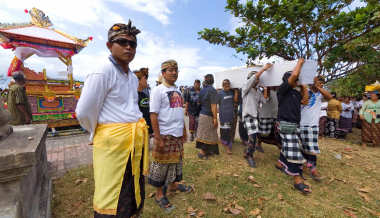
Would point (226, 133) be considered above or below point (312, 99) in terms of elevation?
below

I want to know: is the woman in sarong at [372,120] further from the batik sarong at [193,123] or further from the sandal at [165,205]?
the sandal at [165,205]

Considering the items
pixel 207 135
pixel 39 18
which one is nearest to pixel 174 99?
pixel 207 135

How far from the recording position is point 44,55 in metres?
7.33

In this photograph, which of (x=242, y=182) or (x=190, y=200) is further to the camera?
(x=242, y=182)

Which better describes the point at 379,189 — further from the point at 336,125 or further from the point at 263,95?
the point at 336,125

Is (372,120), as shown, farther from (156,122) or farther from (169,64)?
(156,122)

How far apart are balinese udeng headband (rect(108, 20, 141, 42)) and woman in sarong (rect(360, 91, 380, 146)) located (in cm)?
802

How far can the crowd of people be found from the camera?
1.35 metres

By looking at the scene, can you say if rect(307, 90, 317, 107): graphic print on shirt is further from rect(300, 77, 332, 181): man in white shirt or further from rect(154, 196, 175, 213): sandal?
rect(154, 196, 175, 213): sandal

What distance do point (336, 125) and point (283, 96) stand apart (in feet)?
20.0

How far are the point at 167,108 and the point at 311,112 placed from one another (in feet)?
9.93

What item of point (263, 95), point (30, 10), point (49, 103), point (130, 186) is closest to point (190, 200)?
point (130, 186)

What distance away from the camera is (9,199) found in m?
1.10

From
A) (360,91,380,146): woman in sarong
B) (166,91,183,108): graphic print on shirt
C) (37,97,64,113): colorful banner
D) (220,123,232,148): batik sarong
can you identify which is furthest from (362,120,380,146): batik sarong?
(37,97,64,113): colorful banner
